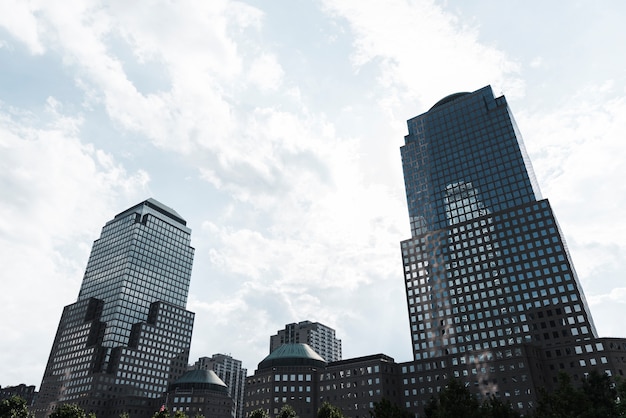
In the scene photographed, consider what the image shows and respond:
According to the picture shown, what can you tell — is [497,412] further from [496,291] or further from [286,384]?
[286,384]

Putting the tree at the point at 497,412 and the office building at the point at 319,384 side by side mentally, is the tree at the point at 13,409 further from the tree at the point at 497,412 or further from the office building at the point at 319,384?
the tree at the point at 497,412

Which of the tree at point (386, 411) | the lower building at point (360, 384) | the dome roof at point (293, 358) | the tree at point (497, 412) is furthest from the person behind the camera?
the dome roof at point (293, 358)

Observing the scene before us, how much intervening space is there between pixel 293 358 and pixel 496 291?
82335 millimetres

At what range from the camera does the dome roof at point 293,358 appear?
586ft

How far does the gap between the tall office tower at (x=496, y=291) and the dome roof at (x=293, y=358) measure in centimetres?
3760

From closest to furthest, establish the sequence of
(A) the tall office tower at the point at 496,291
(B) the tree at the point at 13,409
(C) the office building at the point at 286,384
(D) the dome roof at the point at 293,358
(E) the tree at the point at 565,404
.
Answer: (E) the tree at the point at 565,404
(B) the tree at the point at 13,409
(A) the tall office tower at the point at 496,291
(C) the office building at the point at 286,384
(D) the dome roof at the point at 293,358

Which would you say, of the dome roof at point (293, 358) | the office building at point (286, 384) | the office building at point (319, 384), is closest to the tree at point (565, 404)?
the office building at point (319, 384)

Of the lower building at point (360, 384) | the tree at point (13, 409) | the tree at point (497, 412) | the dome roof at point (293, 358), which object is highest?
the dome roof at point (293, 358)

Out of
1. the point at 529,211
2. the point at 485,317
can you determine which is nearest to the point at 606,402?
the point at 485,317

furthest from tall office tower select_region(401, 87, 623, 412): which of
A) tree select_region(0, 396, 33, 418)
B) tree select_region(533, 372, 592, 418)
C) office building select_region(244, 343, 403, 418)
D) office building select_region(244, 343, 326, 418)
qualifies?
tree select_region(0, 396, 33, 418)

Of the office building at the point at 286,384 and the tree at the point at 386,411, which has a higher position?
the office building at the point at 286,384

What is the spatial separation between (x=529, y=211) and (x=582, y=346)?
53535 millimetres

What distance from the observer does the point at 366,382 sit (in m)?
160

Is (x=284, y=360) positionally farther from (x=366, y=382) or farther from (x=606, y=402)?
(x=606, y=402)
